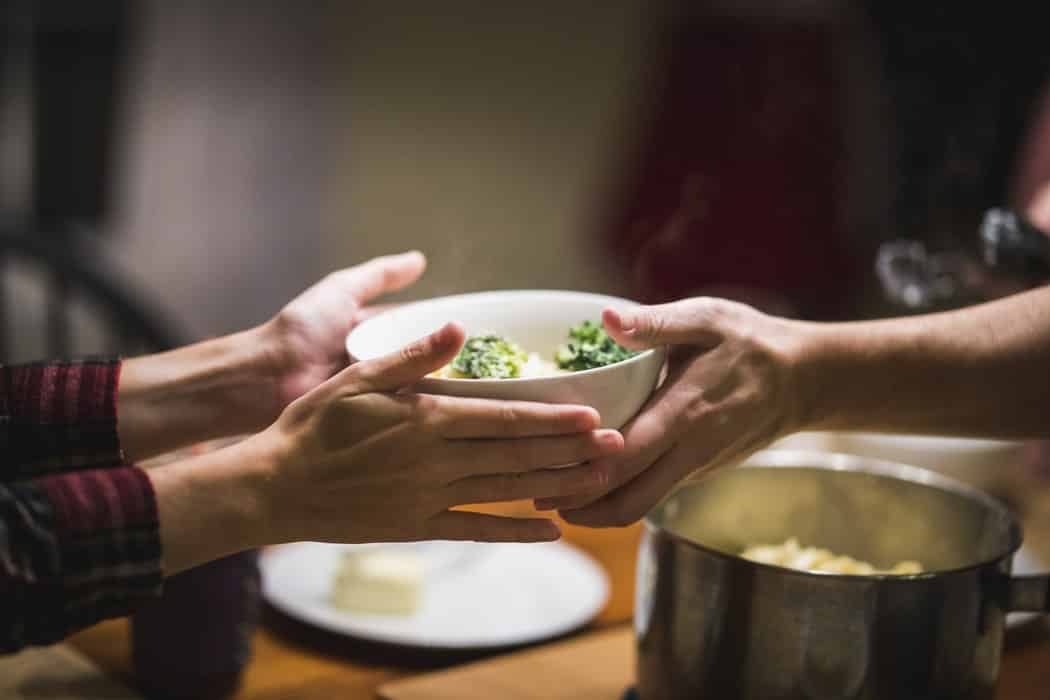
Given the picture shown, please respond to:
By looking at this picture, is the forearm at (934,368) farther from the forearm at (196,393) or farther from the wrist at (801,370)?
the forearm at (196,393)

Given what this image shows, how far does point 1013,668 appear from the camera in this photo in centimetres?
138

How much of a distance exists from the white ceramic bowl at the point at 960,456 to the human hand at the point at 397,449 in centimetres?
95

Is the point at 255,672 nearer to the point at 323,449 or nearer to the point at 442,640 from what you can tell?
the point at 442,640

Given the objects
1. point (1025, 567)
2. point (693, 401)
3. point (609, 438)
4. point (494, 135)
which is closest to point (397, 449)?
point (609, 438)

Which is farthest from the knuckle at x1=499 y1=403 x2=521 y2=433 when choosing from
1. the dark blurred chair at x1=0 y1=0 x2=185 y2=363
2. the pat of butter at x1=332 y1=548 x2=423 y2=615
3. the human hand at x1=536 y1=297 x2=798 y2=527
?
the dark blurred chair at x1=0 y1=0 x2=185 y2=363

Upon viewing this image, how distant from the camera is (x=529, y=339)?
1.28m

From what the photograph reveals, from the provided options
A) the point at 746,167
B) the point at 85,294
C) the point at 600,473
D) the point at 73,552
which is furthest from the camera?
the point at 746,167

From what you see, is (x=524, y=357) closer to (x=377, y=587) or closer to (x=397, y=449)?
(x=397, y=449)

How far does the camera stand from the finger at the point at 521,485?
3.27ft

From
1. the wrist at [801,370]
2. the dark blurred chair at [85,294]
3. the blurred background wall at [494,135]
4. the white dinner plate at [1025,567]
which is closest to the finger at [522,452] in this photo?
the wrist at [801,370]

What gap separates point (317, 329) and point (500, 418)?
0.42m

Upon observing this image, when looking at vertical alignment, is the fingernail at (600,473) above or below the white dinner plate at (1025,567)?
above

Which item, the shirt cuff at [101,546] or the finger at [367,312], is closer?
the shirt cuff at [101,546]

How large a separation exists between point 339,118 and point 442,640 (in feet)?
9.96
